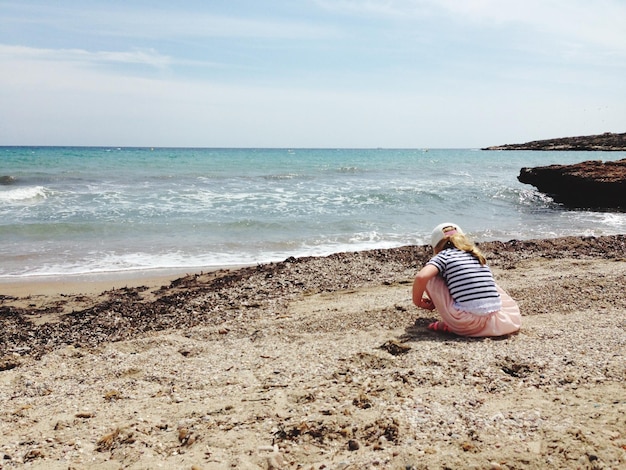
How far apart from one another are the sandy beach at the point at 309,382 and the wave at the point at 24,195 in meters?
12.1

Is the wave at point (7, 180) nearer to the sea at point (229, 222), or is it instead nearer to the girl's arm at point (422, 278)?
the sea at point (229, 222)

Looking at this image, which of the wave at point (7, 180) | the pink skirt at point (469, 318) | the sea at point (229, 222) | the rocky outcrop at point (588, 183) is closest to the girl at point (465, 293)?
the pink skirt at point (469, 318)

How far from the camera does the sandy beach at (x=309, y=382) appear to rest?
281cm

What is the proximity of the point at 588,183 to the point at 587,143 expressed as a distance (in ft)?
199

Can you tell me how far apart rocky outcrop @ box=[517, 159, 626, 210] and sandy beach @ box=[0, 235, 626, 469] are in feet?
38.6

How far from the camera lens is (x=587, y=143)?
6988 cm

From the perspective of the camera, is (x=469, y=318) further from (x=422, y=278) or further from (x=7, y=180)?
(x=7, y=180)

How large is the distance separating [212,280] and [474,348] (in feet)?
15.5

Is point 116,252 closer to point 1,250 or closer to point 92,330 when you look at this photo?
Answer: point 1,250

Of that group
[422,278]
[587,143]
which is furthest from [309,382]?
[587,143]

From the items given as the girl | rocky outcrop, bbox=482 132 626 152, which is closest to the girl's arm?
the girl

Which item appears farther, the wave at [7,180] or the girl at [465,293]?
the wave at [7,180]

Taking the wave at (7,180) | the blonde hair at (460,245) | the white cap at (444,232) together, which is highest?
the wave at (7,180)

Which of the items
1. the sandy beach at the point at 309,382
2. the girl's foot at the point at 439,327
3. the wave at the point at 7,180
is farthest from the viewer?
the wave at the point at 7,180
